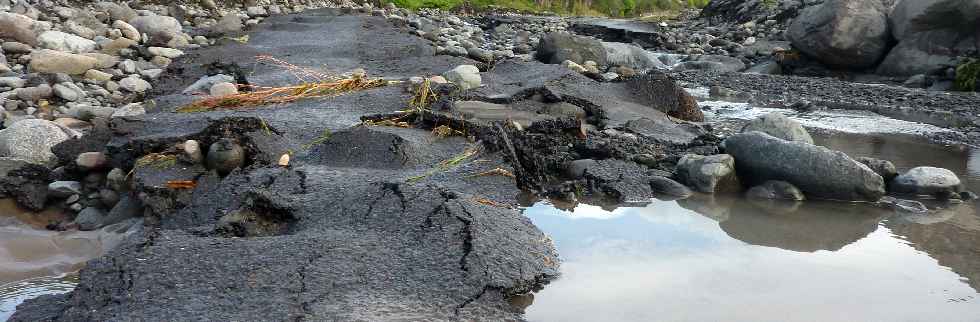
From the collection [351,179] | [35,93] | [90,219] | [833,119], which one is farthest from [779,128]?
[35,93]

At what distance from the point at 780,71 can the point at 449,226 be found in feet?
33.3

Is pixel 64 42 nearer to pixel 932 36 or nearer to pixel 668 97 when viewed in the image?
pixel 668 97

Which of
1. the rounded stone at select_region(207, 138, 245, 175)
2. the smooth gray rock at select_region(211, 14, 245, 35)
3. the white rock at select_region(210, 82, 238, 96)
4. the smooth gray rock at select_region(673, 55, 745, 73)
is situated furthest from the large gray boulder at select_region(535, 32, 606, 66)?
the rounded stone at select_region(207, 138, 245, 175)

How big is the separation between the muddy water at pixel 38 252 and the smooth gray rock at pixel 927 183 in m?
4.54

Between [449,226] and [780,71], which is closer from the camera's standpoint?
[449,226]

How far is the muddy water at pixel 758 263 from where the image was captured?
2801 millimetres

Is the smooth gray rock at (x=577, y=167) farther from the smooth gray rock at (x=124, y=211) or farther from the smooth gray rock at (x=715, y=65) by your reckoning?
the smooth gray rock at (x=715, y=65)

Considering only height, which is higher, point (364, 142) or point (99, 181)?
point (364, 142)

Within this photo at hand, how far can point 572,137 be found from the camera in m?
5.26

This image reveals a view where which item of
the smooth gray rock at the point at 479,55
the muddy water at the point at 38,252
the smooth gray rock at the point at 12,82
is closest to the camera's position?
the muddy water at the point at 38,252

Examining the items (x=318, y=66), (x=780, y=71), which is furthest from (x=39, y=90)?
(x=780, y=71)

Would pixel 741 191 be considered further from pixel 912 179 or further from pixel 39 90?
pixel 39 90

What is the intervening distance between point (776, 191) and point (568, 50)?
6.67 metres

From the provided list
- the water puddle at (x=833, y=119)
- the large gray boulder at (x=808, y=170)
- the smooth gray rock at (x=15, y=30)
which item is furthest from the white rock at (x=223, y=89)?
the water puddle at (x=833, y=119)
